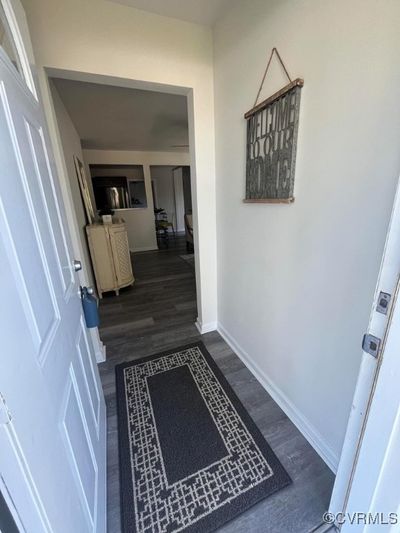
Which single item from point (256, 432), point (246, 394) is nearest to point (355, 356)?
point (256, 432)

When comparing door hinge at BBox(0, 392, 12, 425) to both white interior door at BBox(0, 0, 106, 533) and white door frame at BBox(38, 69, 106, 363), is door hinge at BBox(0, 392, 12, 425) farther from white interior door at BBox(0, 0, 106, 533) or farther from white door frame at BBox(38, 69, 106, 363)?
white door frame at BBox(38, 69, 106, 363)

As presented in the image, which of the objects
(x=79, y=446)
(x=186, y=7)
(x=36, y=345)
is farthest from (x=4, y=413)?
(x=186, y=7)

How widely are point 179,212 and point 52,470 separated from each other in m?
8.14

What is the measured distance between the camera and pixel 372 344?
0.69 meters

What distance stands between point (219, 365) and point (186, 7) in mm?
2585

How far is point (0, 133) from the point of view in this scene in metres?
0.59

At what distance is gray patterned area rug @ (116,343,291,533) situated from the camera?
1.07m

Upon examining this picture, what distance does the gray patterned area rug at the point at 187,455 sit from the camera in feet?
3.52

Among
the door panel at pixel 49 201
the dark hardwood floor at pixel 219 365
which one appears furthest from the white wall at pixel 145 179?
the door panel at pixel 49 201

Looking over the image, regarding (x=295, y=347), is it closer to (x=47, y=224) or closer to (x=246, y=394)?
(x=246, y=394)

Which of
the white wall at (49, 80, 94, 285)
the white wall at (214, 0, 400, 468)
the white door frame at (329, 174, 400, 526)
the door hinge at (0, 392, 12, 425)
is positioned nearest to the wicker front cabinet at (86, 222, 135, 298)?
the white wall at (49, 80, 94, 285)

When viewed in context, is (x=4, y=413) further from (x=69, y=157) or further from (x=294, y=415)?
(x=69, y=157)

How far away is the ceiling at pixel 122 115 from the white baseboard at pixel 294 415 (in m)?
2.80

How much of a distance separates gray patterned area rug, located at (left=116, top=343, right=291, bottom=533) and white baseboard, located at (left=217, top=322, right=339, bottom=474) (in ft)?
0.79
